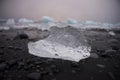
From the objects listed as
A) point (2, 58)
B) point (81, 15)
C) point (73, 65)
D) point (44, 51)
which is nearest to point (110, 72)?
point (73, 65)

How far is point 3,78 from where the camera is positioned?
86 centimetres

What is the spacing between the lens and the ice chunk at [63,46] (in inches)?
46.8

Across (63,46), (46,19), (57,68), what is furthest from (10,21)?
(57,68)

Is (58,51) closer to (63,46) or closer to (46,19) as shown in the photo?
(63,46)

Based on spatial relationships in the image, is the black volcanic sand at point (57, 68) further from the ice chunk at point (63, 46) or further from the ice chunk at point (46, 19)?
the ice chunk at point (46, 19)

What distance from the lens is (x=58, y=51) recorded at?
1.24 metres

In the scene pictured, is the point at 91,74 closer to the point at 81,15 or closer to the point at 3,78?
the point at 3,78

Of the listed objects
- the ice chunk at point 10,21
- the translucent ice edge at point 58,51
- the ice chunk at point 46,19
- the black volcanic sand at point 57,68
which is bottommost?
the black volcanic sand at point 57,68

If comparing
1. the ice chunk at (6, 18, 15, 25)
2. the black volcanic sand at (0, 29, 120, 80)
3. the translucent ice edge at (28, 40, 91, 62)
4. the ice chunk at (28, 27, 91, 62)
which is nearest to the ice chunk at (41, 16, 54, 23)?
the ice chunk at (6, 18, 15, 25)

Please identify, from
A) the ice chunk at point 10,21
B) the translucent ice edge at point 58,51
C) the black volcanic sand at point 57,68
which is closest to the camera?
the black volcanic sand at point 57,68

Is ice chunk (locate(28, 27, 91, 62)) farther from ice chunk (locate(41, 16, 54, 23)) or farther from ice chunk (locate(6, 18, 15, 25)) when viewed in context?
ice chunk (locate(6, 18, 15, 25))

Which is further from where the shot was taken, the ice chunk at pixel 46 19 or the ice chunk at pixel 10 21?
the ice chunk at pixel 46 19

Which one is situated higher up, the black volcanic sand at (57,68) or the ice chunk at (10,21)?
the ice chunk at (10,21)

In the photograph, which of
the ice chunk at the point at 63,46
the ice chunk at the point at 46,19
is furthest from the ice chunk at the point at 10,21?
the ice chunk at the point at 63,46
